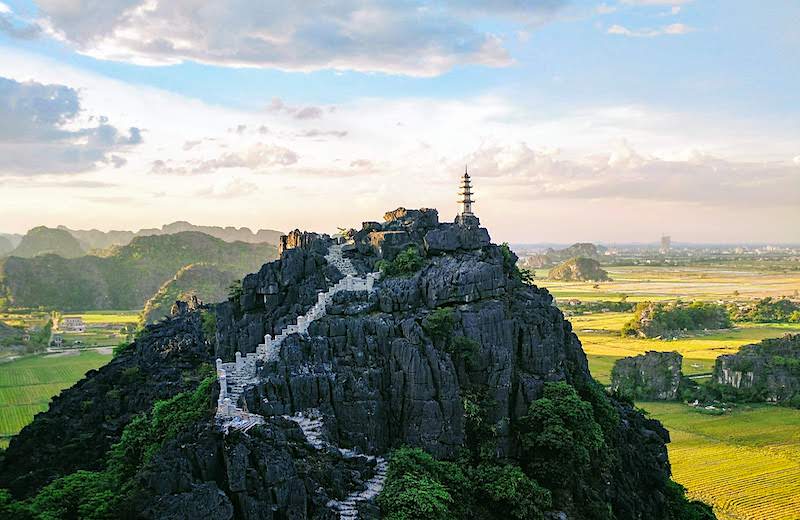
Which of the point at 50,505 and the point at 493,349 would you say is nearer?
the point at 50,505

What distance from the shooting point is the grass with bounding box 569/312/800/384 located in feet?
349

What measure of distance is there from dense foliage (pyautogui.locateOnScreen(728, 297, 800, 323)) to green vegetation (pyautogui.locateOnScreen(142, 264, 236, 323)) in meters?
123

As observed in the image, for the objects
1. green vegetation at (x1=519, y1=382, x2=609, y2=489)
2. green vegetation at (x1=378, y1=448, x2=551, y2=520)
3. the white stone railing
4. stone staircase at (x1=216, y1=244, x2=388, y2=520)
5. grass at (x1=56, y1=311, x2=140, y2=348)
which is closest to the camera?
stone staircase at (x1=216, y1=244, x2=388, y2=520)

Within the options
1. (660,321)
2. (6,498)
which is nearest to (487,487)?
(6,498)

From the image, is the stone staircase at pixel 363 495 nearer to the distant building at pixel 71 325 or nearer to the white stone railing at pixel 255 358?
the white stone railing at pixel 255 358

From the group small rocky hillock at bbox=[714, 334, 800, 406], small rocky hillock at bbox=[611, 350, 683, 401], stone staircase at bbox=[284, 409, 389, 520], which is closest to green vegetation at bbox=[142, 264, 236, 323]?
small rocky hillock at bbox=[611, 350, 683, 401]

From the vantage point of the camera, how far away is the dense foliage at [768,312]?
517 feet

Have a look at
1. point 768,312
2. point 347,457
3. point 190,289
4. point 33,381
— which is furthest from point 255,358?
point 768,312

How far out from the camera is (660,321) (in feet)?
457

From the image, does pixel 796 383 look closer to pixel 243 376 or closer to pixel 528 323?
pixel 528 323

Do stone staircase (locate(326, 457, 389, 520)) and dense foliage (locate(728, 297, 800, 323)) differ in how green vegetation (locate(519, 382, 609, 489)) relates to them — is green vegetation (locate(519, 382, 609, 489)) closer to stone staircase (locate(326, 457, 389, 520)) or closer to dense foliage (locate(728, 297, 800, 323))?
stone staircase (locate(326, 457, 389, 520))

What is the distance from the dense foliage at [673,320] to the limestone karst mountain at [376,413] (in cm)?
9360

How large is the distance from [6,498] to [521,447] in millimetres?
25143

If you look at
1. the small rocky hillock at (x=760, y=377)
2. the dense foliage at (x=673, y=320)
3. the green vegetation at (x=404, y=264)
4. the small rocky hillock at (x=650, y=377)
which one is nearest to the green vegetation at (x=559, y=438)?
the green vegetation at (x=404, y=264)
